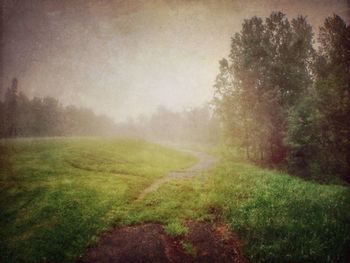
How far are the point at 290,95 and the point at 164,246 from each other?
2611 centimetres

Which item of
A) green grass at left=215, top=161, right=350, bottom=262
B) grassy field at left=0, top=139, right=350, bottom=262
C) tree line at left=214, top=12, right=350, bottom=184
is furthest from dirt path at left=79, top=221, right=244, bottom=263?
tree line at left=214, top=12, right=350, bottom=184

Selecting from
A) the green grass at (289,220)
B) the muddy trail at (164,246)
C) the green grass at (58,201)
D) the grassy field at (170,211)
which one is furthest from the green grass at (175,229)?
the green grass at (58,201)

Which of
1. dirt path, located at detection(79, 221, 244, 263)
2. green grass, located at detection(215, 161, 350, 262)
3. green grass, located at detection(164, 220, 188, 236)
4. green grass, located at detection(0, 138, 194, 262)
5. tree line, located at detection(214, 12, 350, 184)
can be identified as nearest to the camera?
green grass, located at detection(215, 161, 350, 262)

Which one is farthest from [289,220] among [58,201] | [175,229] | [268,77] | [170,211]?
[268,77]

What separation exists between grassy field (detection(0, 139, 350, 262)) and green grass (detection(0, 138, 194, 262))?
48 millimetres

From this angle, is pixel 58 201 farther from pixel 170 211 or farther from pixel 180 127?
pixel 180 127

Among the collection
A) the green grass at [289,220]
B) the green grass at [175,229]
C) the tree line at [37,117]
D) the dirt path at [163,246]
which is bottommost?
the dirt path at [163,246]

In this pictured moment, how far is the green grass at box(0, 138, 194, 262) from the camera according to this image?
9188 mm

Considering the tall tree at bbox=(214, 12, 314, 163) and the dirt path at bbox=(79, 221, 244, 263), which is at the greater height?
the tall tree at bbox=(214, 12, 314, 163)

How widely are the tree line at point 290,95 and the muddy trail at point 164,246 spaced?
1713 cm

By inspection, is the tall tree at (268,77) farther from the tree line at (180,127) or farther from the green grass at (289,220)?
the tree line at (180,127)

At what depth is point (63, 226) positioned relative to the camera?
10695 mm

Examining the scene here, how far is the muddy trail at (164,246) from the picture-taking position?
→ 8.16 meters

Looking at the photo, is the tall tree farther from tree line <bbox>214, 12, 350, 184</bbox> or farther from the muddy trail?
the muddy trail
